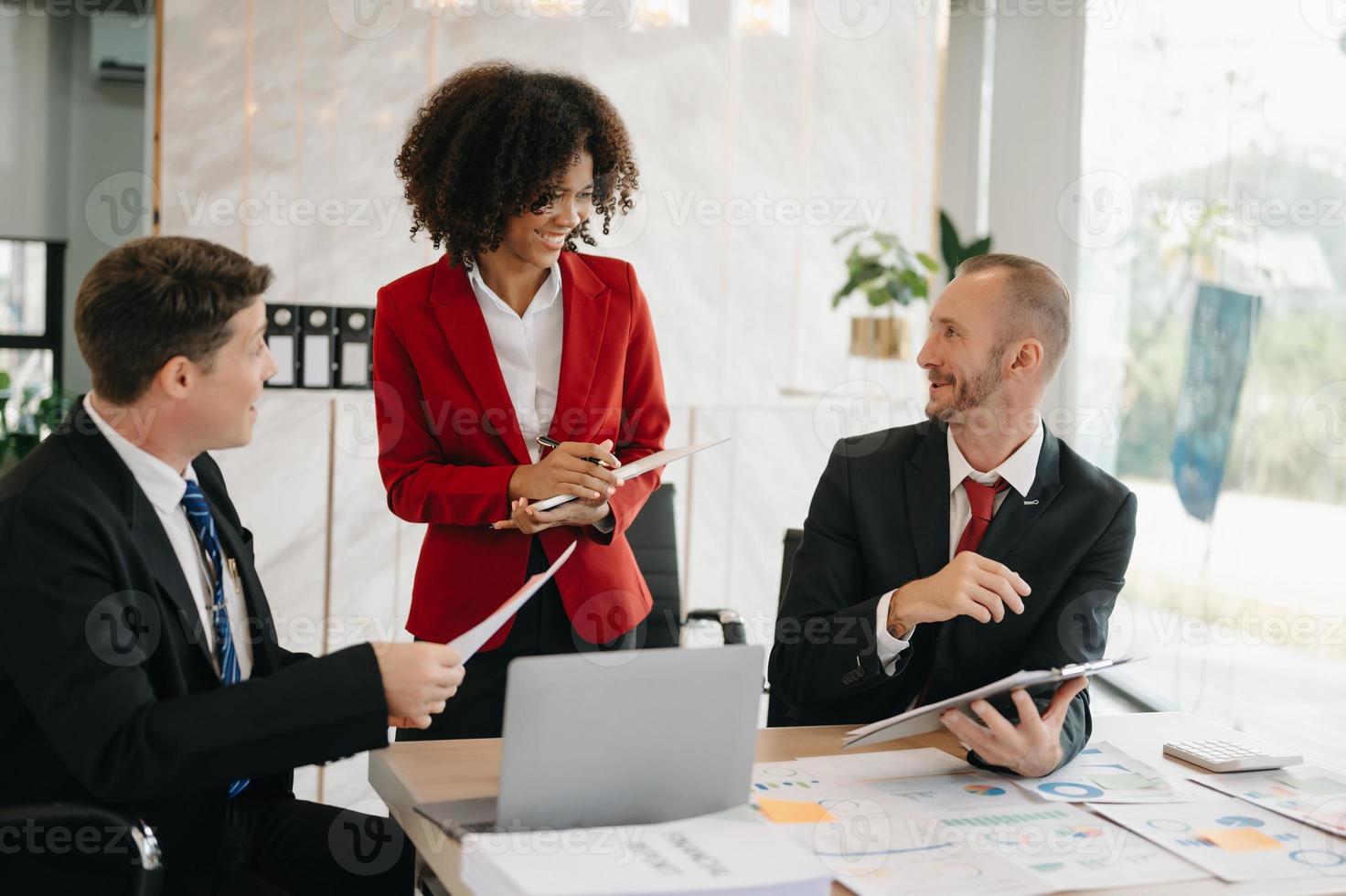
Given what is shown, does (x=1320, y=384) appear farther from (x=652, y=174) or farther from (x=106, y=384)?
(x=106, y=384)

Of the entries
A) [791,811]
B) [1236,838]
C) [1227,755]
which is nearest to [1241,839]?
[1236,838]

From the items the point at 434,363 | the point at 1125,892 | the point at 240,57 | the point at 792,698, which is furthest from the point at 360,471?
the point at 1125,892

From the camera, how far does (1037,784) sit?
169cm

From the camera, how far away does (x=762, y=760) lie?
5.72 ft

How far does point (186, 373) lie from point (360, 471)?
2248 mm

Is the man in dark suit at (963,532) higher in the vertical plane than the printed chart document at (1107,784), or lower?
higher

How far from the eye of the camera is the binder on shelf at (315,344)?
379cm

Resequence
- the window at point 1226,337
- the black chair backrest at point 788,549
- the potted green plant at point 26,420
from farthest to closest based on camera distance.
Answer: the potted green plant at point 26,420 → the window at point 1226,337 → the black chair backrest at point 788,549

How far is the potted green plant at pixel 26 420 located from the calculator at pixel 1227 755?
4017 mm

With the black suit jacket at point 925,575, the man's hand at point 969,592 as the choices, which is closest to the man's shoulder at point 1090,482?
the black suit jacket at point 925,575

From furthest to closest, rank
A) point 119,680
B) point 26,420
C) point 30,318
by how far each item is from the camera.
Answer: point 30,318
point 26,420
point 119,680

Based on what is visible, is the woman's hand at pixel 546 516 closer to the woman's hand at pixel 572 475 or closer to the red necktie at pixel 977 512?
the woman's hand at pixel 572 475

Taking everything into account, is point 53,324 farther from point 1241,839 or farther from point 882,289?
point 1241,839

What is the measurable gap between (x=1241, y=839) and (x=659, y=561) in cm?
153
